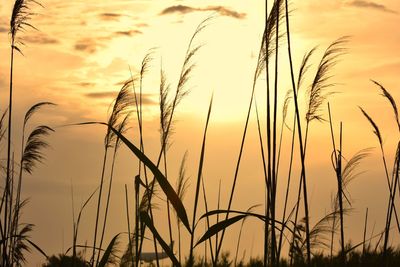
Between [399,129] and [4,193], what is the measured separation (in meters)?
2.75

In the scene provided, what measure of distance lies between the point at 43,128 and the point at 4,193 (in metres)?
0.92

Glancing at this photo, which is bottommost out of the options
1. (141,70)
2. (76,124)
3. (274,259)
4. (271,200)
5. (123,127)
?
(274,259)

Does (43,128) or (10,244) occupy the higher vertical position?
(43,128)

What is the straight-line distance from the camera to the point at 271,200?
112 inches

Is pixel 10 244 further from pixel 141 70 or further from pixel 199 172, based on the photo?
pixel 199 172

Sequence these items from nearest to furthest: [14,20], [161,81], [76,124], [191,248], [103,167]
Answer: [191,248] < [76,124] < [14,20] < [161,81] < [103,167]

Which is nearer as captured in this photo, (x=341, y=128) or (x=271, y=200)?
(x=271, y=200)

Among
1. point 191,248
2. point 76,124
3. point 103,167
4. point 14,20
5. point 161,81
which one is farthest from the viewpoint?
point 103,167

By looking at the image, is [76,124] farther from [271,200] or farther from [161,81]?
[161,81]

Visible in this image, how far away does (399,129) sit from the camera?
13.8 ft

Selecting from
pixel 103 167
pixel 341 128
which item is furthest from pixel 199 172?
pixel 103 167

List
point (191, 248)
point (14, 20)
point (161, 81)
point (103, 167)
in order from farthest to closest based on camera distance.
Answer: point (103, 167) < point (161, 81) < point (14, 20) < point (191, 248)

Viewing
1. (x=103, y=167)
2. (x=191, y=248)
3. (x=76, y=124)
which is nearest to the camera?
(x=191, y=248)

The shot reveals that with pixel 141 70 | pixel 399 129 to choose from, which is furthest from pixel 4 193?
pixel 399 129
